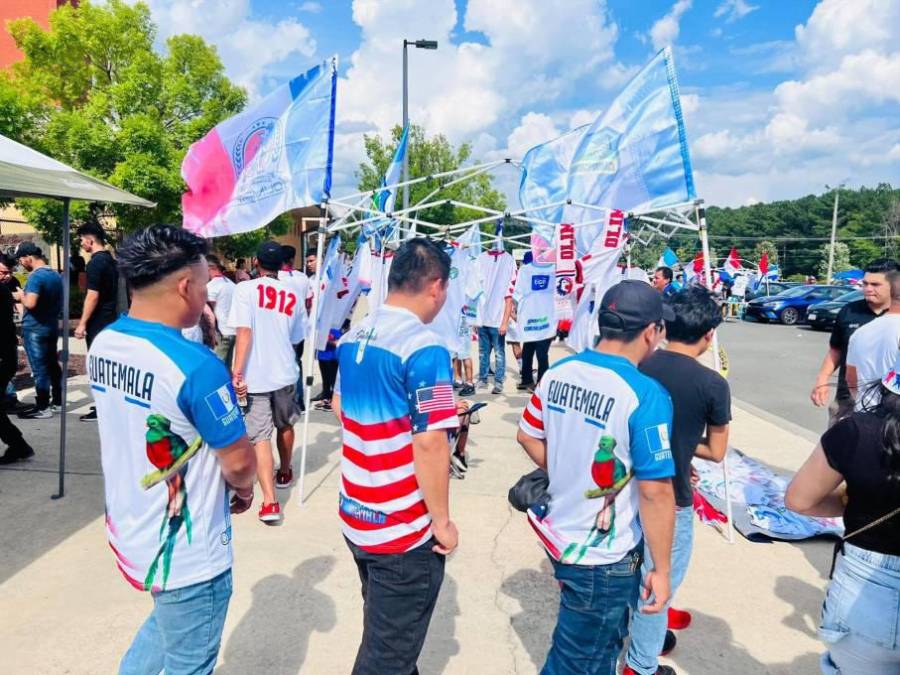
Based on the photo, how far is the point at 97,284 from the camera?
6086 mm

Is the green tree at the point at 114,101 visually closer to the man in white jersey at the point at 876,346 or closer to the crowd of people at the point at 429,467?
the crowd of people at the point at 429,467

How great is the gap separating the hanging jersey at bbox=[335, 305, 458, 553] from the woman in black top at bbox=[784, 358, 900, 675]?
1.15 metres

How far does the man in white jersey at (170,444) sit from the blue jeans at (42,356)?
6.24 meters

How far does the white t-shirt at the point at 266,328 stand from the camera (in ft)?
15.1

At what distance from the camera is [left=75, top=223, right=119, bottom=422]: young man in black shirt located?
589 centimetres

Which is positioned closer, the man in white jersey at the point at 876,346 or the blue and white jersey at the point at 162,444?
the blue and white jersey at the point at 162,444

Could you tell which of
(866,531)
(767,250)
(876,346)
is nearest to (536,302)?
(876,346)

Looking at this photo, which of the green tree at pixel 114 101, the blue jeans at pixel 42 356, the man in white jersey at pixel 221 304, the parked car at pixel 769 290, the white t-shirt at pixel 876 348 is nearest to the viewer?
the white t-shirt at pixel 876 348

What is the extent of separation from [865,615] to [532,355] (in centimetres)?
737

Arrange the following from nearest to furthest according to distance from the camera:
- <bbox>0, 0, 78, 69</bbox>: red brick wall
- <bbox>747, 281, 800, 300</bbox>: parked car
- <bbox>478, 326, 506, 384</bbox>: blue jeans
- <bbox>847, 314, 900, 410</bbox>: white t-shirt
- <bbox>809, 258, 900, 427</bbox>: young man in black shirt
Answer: <bbox>847, 314, 900, 410</bbox>: white t-shirt, <bbox>809, 258, 900, 427</bbox>: young man in black shirt, <bbox>478, 326, 506, 384</bbox>: blue jeans, <bbox>0, 0, 78, 69</bbox>: red brick wall, <bbox>747, 281, 800, 300</bbox>: parked car

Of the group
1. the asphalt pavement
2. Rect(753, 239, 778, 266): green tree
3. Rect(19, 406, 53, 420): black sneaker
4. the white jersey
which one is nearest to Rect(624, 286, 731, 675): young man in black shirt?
the white jersey

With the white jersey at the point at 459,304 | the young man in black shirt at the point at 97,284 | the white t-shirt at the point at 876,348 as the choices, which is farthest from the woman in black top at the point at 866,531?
the young man in black shirt at the point at 97,284

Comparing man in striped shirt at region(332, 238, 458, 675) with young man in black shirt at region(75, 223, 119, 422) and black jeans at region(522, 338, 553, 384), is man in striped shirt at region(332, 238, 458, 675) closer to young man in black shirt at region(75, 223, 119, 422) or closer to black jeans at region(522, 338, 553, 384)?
young man in black shirt at region(75, 223, 119, 422)

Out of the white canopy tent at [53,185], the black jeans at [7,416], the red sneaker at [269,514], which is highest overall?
the white canopy tent at [53,185]
